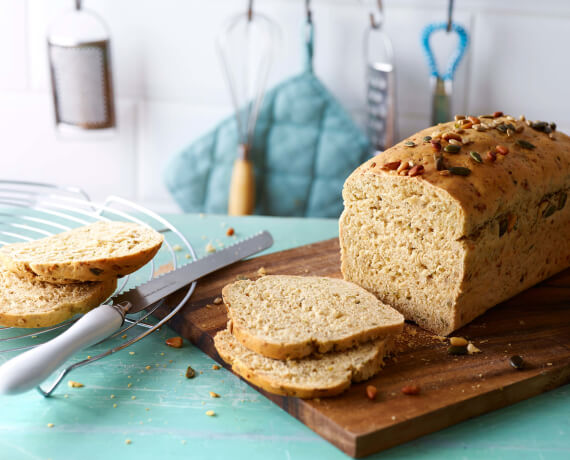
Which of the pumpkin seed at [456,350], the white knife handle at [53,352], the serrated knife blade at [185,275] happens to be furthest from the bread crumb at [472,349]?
the white knife handle at [53,352]

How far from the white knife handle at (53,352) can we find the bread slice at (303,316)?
0.33 metres

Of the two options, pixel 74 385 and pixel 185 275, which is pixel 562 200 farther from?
pixel 74 385

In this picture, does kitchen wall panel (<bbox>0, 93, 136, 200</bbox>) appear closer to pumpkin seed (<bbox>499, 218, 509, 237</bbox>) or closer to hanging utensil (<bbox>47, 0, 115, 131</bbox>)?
hanging utensil (<bbox>47, 0, 115, 131</bbox>)

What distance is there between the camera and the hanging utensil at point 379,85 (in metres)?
3.38

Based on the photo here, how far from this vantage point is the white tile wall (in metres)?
3.51

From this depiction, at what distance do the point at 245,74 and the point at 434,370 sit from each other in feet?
7.99

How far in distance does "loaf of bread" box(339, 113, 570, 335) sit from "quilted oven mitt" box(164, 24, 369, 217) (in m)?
1.28

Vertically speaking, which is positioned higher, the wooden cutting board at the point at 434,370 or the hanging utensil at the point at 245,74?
the hanging utensil at the point at 245,74

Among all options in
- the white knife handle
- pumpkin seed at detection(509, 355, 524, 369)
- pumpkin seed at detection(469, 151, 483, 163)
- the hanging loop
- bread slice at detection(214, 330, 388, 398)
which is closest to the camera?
the white knife handle

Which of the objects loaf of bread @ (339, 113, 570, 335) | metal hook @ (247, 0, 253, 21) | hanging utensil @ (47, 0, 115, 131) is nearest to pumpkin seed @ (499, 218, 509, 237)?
loaf of bread @ (339, 113, 570, 335)

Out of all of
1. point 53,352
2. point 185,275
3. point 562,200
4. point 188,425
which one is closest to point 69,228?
point 185,275

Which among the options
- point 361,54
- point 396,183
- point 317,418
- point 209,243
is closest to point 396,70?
point 361,54

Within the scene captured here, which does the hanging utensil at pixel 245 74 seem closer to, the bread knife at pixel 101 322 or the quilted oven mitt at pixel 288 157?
the quilted oven mitt at pixel 288 157

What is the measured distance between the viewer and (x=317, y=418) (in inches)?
60.3
